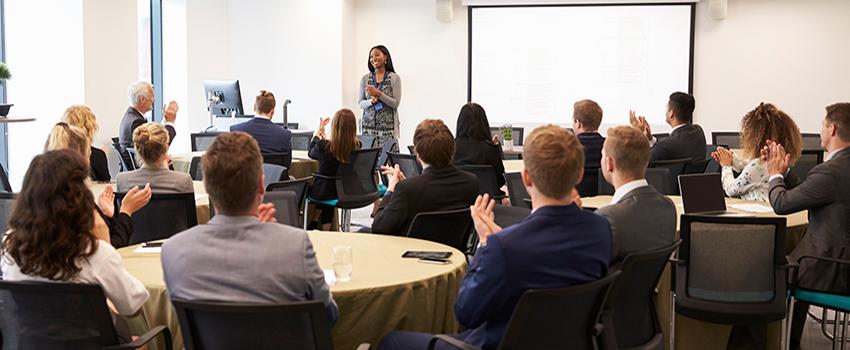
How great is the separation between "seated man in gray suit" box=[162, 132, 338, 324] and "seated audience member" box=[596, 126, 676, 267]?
Result: 123 centimetres

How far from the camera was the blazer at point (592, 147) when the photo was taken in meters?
6.64

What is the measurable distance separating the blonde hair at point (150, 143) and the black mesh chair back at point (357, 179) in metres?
2.59

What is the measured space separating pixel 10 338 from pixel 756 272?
3.03 meters

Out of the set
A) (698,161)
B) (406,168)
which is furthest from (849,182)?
(406,168)

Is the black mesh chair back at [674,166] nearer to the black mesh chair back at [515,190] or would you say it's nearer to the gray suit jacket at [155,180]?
the black mesh chair back at [515,190]

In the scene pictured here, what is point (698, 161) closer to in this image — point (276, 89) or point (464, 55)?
point (464, 55)

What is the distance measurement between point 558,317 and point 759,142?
321 centimetres

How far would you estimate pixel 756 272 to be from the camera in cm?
417

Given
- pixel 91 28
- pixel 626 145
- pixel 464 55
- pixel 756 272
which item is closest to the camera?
pixel 626 145

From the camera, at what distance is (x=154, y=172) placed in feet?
15.7

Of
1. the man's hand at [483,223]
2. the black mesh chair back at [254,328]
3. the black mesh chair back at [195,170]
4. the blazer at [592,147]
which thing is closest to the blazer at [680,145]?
the blazer at [592,147]

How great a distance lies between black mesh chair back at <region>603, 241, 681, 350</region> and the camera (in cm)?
312

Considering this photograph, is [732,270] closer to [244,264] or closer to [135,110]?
[244,264]

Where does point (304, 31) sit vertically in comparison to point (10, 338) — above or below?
above
